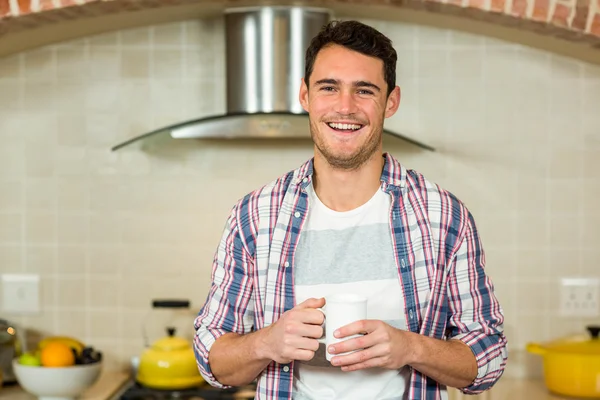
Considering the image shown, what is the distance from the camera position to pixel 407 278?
1.67 meters

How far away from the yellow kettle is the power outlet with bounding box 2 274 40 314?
52 cm

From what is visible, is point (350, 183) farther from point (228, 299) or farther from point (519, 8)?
point (519, 8)

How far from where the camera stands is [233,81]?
2.84m

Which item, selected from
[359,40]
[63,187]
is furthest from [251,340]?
[63,187]

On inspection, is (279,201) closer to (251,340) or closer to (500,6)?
(251,340)

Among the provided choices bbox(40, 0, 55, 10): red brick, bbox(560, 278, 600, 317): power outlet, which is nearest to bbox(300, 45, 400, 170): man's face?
bbox(40, 0, 55, 10): red brick

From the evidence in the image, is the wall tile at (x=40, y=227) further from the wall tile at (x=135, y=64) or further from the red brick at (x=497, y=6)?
the red brick at (x=497, y=6)

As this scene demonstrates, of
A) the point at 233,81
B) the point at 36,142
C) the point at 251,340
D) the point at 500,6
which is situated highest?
the point at 500,6

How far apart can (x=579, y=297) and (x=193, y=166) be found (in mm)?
1427

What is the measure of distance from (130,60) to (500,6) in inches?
51.0

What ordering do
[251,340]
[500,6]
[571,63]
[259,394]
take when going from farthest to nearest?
[571,63]
[500,6]
[259,394]
[251,340]

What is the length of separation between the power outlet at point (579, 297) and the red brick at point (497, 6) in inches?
40.3

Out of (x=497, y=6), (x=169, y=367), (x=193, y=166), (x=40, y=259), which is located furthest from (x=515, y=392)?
(x=40, y=259)

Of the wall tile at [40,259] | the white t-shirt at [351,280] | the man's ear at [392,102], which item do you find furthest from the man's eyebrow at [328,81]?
the wall tile at [40,259]
